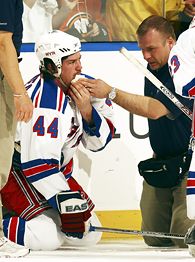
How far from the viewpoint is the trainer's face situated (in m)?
4.71

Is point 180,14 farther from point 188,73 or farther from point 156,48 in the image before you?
point 188,73

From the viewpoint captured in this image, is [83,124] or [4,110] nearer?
[4,110]

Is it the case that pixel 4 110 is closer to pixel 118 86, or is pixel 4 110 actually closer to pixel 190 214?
pixel 190 214

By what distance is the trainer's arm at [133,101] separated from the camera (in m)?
4.54

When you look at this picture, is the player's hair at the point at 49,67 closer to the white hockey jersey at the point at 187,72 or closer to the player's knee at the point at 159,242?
the white hockey jersey at the point at 187,72

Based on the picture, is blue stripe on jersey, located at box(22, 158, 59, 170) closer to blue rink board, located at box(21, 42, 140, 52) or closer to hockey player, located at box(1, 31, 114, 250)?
hockey player, located at box(1, 31, 114, 250)

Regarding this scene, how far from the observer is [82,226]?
440 centimetres

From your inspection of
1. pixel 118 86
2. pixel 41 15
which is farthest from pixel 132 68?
pixel 41 15

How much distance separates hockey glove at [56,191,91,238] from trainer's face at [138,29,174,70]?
0.77m

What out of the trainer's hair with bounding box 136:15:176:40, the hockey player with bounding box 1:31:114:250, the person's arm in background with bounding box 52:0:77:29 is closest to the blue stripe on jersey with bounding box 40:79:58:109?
the hockey player with bounding box 1:31:114:250

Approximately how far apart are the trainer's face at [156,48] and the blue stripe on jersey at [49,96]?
0.56m

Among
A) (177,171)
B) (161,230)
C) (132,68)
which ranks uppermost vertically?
(132,68)

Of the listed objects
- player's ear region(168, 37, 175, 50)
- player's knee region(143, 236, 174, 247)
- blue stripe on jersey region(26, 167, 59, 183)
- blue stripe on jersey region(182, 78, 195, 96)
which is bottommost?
player's knee region(143, 236, 174, 247)

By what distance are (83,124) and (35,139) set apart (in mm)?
347
